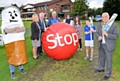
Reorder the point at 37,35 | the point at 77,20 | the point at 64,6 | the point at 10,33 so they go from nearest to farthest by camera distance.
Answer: the point at 10,33 < the point at 37,35 < the point at 77,20 < the point at 64,6

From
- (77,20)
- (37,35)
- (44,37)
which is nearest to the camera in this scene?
(44,37)

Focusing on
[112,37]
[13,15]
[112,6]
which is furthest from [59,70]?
[112,6]

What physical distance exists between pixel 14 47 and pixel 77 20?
12.2ft

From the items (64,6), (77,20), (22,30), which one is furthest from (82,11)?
(22,30)

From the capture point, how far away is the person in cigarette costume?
204 inches

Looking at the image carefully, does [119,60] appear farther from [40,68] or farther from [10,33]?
[10,33]

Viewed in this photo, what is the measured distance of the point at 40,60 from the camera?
7258 millimetres

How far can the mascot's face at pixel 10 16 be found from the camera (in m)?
5.21

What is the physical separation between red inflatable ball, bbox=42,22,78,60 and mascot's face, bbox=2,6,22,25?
4.77 feet

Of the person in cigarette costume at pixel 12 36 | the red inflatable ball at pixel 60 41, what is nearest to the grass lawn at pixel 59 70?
the red inflatable ball at pixel 60 41

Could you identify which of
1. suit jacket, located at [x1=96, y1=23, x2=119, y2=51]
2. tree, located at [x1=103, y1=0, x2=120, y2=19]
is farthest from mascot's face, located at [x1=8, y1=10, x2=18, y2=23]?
tree, located at [x1=103, y1=0, x2=120, y2=19]

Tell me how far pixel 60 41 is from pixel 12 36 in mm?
1816

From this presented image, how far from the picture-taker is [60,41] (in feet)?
20.5

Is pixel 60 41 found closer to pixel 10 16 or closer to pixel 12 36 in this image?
pixel 12 36
